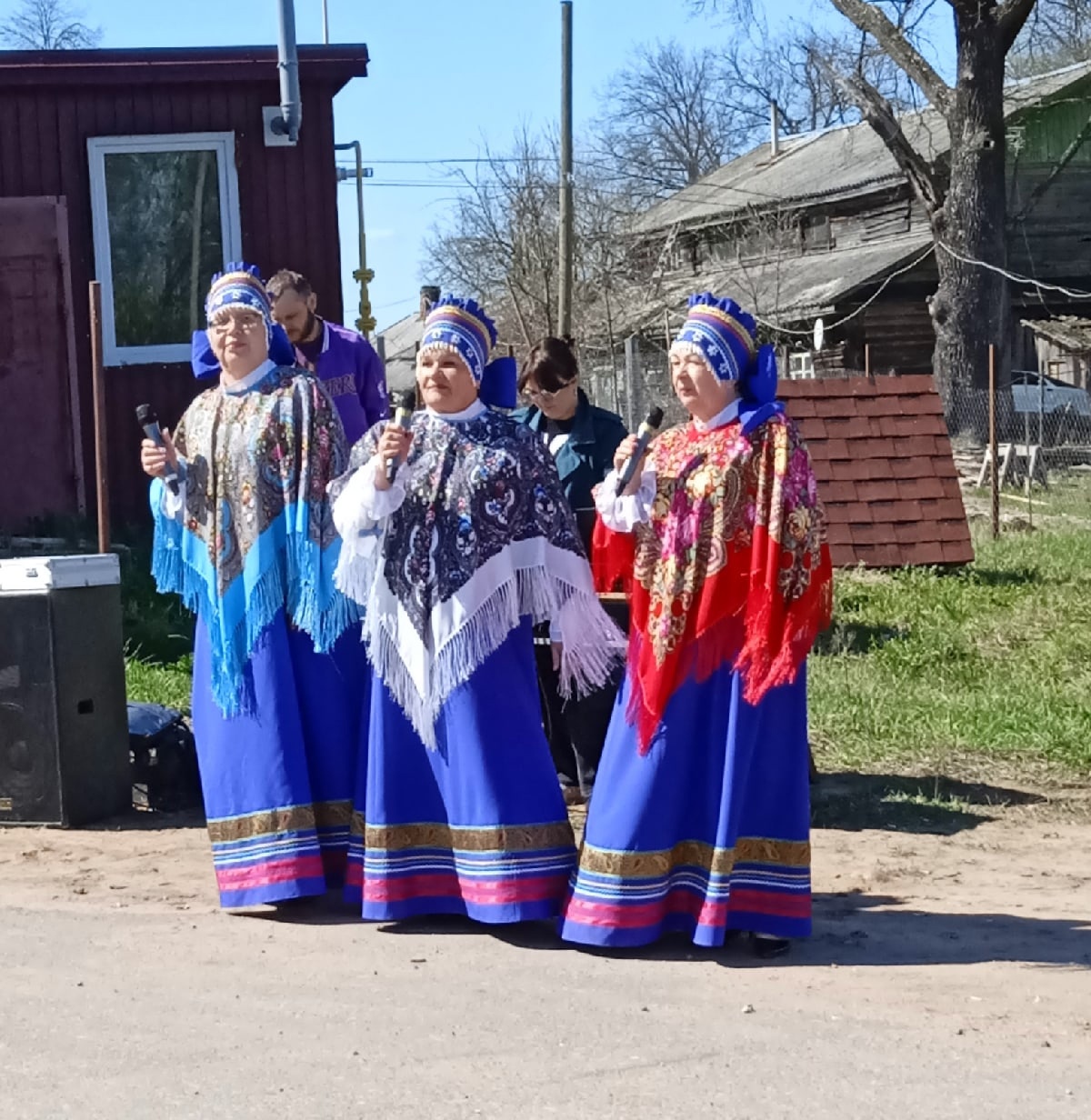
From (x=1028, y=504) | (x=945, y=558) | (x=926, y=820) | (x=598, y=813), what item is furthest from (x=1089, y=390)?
(x=598, y=813)

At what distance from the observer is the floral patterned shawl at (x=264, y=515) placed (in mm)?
5527

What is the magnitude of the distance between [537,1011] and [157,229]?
941cm

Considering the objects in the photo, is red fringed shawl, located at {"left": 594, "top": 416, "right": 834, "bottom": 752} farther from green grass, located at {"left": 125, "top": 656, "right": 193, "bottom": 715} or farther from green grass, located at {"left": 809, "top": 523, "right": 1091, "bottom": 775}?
green grass, located at {"left": 125, "top": 656, "right": 193, "bottom": 715}

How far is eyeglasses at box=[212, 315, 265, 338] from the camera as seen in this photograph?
5.59 metres

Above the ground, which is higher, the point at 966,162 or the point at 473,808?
the point at 966,162

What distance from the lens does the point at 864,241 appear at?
32.8 metres

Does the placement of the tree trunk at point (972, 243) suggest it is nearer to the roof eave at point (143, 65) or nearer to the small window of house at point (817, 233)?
the small window of house at point (817, 233)

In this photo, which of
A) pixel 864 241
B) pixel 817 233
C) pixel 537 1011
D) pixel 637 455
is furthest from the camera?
pixel 817 233

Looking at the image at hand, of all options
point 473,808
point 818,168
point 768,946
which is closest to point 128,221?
point 473,808

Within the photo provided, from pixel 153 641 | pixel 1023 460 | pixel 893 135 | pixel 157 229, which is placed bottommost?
pixel 153 641

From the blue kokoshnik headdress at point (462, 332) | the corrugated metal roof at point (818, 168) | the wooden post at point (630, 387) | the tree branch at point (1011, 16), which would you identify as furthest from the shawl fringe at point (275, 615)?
the corrugated metal roof at point (818, 168)

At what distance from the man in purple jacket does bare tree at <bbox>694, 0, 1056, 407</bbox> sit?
16018mm

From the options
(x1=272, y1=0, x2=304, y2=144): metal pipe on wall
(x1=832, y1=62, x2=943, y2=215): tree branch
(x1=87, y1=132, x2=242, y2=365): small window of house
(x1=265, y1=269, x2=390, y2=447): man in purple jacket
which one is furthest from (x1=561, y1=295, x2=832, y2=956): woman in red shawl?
(x1=832, y1=62, x2=943, y2=215): tree branch

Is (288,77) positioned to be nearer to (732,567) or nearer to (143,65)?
(143,65)
